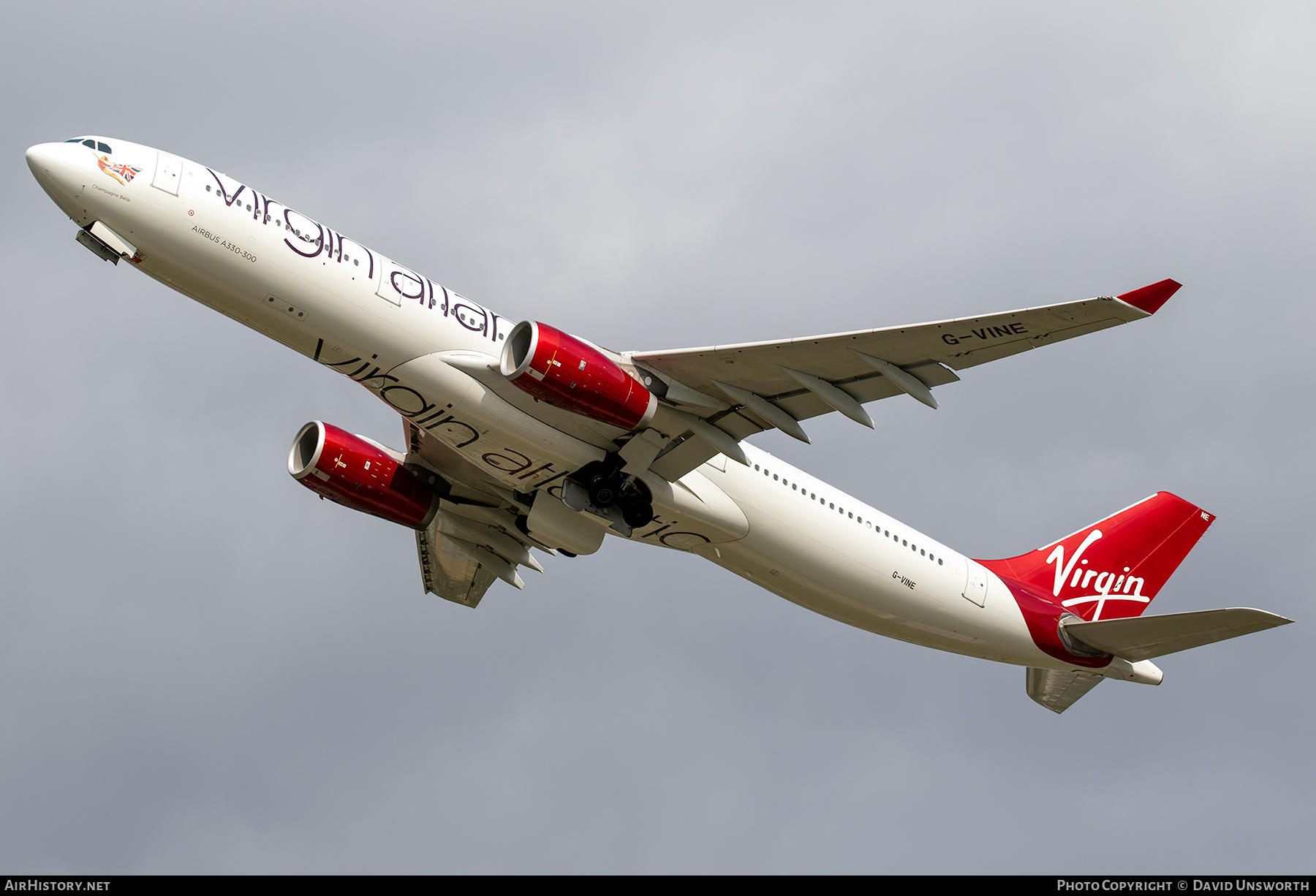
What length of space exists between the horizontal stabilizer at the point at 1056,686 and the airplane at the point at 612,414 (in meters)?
0.09

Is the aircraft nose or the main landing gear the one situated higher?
the aircraft nose

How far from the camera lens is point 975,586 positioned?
97.0 ft

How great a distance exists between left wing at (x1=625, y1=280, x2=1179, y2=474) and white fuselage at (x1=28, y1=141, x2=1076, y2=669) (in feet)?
6.07

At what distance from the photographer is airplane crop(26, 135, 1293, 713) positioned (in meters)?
22.4

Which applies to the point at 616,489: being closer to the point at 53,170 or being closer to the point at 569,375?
the point at 569,375

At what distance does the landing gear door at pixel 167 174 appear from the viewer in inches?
886

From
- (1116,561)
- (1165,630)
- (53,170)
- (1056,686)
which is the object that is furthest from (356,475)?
(1116,561)

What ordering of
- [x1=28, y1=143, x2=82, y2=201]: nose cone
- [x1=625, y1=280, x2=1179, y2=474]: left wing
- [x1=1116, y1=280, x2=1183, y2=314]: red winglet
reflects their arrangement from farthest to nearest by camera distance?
[x1=28, y1=143, x2=82, y2=201]: nose cone < [x1=625, y1=280, x2=1179, y2=474]: left wing < [x1=1116, y1=280, x2=1183, y2=314]: red winglet

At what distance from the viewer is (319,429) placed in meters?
29.5

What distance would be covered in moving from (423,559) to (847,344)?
15800 millimetres

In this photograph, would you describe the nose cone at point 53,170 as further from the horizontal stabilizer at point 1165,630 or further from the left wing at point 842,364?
the horizontal stabilizer at point 1165,630

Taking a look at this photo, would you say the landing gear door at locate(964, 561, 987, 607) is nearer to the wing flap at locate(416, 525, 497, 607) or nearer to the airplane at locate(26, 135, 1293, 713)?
the airplane at locate(26, 135, 1293, 713)

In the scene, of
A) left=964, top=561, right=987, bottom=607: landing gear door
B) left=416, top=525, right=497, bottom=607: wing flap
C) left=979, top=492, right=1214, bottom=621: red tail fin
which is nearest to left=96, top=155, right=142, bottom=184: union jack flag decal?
left=416, top=525, right=497, bottom=607: wing flap

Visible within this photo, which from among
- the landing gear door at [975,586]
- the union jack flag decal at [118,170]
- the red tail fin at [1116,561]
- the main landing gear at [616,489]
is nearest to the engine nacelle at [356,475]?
the main landing gear at [616,489]
